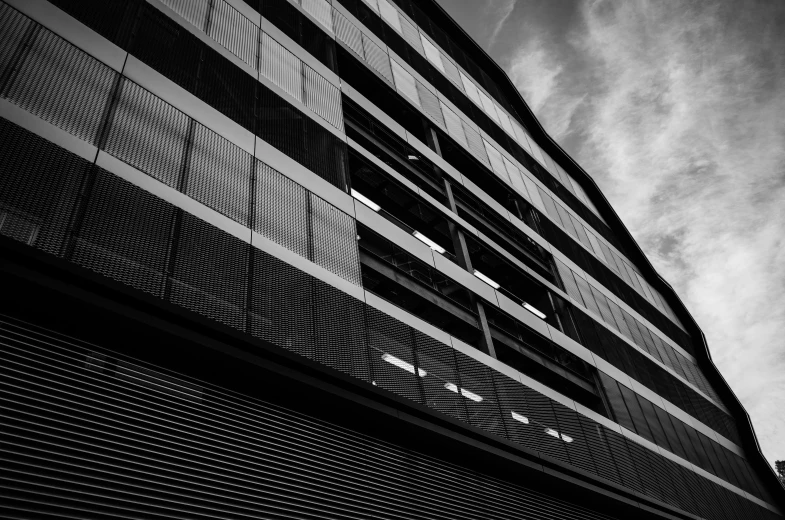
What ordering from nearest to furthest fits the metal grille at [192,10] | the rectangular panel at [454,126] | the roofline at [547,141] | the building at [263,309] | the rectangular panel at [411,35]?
the building at [263,309] < the metal grille at [192,10] < the rectangular panel at [454,126] < the rectangular panel at [411,35] < the roofline at [547,141]

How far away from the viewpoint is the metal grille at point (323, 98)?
14.0 metres

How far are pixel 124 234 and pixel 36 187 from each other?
1192 mm

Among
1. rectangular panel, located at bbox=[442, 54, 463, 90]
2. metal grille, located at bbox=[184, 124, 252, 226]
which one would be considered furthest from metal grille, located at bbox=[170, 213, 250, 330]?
rectangular panel, located at bbox=[442, 54, 463, 90]

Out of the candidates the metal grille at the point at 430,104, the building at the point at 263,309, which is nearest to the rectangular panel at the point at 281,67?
the building at the point at 263,309

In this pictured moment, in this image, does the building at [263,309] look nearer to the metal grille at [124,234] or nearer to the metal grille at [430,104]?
the metal grille at [124,234]

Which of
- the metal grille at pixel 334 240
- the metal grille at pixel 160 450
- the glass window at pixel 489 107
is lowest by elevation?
the metal grille at pixel 160 450

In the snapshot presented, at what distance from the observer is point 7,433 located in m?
5.04

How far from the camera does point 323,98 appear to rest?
14633 millimetres

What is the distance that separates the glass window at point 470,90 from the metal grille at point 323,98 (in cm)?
1318

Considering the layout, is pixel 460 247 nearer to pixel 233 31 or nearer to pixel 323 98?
pixel 323 98

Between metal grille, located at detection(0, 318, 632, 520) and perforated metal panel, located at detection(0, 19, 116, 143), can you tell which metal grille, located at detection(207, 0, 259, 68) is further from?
metal grille, located at detection(0, 318, 632, 520)

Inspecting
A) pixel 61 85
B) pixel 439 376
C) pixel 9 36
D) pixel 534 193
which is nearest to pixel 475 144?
pixel 534 193

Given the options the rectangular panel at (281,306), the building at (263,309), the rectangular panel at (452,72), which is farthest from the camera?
the rectangular panel at (452,72)

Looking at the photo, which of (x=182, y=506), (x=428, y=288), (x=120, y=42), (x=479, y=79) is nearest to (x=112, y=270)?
(x=182, y=506)
